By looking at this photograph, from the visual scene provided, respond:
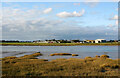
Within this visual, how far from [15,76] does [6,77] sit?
129cm

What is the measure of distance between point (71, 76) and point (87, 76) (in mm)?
2383

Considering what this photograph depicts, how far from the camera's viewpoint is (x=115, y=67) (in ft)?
88.5

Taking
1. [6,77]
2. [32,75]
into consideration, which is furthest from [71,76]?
[6,77]

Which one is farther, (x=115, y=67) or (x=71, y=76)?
(x=115, y=67)

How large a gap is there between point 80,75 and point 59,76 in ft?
10.7

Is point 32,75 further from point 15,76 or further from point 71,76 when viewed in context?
point 71,76

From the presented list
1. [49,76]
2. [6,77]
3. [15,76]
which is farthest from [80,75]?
[6,77]

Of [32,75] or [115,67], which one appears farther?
[115,67]

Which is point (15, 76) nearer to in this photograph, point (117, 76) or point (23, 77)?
point (23, 77)

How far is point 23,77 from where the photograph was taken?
61.7 ft

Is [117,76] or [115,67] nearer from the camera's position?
[117,76]

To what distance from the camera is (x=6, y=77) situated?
19.0m

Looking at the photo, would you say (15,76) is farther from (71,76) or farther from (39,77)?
(71,76)

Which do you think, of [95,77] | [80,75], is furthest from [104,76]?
[80,75]
